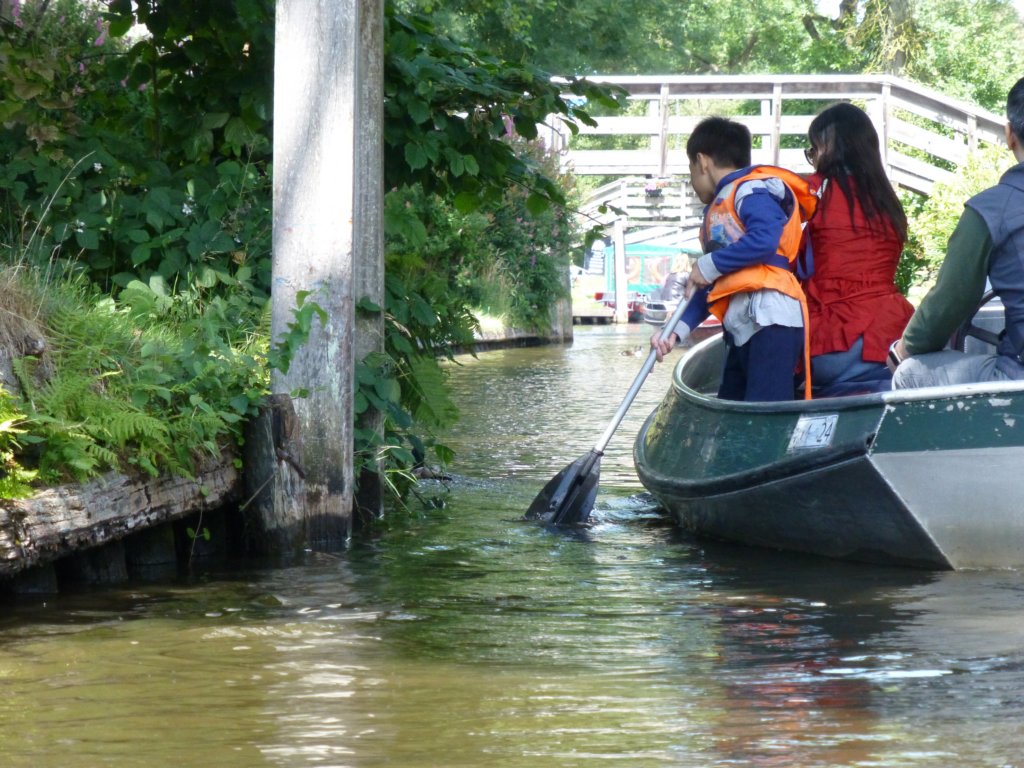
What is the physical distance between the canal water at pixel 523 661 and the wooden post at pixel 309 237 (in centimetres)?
36

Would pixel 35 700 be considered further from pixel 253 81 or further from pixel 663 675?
pixel 253 81

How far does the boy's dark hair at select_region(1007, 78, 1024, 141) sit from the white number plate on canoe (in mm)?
1237

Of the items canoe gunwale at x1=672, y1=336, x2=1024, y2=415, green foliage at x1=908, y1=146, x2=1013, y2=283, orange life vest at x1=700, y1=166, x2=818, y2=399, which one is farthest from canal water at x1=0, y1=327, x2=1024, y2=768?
green foliage at x1=908, y1=146, x2=1013, y2=283

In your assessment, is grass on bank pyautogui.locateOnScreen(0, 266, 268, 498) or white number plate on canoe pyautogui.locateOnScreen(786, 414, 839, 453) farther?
white number plate on canoe pyautogui.locateOnScreen(786, 414, 839, 453)

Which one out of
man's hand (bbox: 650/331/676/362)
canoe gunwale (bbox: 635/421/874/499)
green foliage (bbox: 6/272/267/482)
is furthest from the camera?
man's hand (bbox: 650/331/676/362)

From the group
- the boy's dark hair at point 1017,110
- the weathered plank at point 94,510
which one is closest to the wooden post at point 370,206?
the weathered plank at point 94,510

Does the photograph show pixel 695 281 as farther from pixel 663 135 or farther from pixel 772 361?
pixel 663 135

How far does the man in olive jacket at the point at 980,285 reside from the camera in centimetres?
532

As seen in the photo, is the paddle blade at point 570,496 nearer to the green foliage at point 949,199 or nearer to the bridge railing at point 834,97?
the green foliage at point 949,199

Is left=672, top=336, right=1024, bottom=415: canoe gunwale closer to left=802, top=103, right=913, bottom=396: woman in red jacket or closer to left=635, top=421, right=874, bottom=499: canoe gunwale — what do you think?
left=635, top=421, right=874, bottom=499: canoe gunwale

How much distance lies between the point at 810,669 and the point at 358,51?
3.26m

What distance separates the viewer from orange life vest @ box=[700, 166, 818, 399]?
6.46m

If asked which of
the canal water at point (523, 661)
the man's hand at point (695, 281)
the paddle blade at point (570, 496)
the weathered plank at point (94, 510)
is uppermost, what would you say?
the man's hand at point (695, 281)

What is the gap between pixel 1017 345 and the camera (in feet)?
18.3
